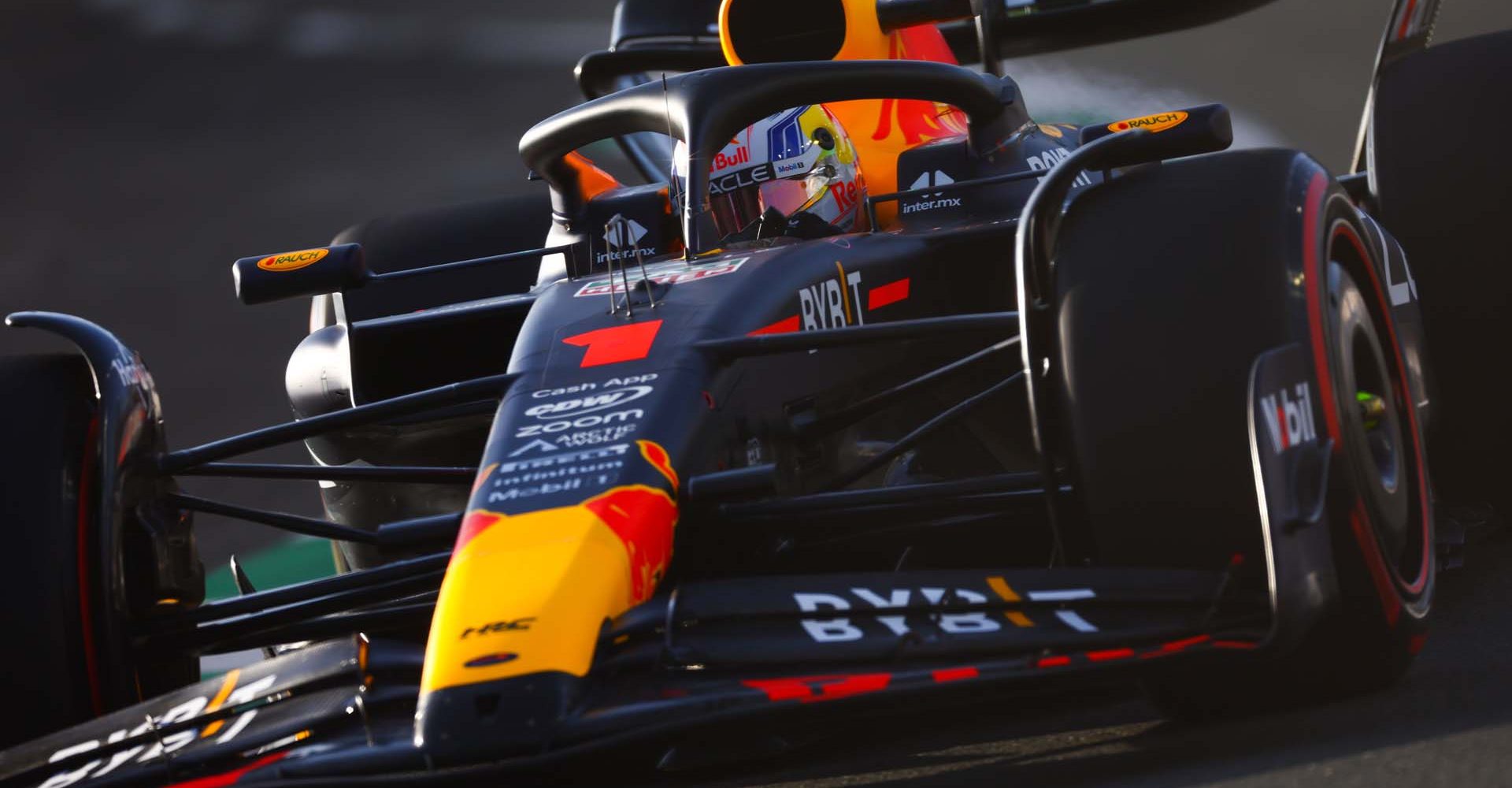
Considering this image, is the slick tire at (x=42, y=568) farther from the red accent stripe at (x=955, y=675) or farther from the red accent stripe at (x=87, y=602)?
the red accent stripe at (x=955, y=675)

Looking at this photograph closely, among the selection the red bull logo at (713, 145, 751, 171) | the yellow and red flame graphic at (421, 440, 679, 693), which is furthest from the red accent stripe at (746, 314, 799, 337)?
the red bull logo at (713, 145, 751, 171)

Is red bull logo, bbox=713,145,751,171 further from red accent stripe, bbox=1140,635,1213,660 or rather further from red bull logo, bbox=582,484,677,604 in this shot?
red accent stripe, bbox=1140,635,1213,660

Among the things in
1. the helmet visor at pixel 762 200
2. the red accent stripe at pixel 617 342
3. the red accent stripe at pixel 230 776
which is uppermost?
the helmet visor at pixel 762 200

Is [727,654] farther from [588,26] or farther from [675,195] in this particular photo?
[588,26]

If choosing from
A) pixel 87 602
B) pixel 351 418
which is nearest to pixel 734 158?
pixel 351 418

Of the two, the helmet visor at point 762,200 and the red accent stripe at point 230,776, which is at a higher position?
the helmet visor at point 762,200

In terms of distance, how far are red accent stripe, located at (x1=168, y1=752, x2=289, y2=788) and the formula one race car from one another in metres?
0.01

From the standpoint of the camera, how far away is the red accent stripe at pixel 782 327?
3.67 metres

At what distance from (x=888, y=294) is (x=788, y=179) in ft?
1.98

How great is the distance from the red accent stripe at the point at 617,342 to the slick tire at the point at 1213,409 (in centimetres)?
84

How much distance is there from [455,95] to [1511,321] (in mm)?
8932

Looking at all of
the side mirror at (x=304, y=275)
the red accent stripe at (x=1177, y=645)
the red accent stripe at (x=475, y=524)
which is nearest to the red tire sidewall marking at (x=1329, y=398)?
the red accent stripe at (x=1177, y=645)

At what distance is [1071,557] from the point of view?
2998mm

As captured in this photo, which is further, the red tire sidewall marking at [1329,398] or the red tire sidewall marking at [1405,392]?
the red tire sidewall marking at [1405,392]
